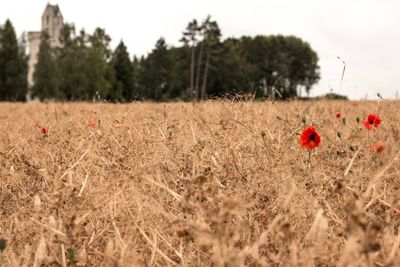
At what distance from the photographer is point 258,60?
76250 mm

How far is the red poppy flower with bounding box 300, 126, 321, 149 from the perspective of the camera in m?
2.38

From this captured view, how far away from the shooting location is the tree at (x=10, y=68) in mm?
48812

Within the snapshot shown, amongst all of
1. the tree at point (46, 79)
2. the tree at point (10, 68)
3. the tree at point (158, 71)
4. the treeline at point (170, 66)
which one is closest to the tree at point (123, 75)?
the treeline at point (170, 66)

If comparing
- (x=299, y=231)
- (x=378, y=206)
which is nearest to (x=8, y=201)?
(x=299, y=231)

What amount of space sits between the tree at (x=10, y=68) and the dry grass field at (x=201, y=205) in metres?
48.4

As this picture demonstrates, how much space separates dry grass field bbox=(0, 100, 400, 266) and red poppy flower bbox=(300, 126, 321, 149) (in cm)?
11

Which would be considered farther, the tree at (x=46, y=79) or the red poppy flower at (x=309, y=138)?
the tree at (x=46, y=79)

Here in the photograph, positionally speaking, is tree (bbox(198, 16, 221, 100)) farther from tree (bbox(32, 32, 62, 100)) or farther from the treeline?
tree (bbox(32, 32, 62, 100))

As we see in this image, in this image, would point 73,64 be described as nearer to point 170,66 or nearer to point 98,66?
point 98,66

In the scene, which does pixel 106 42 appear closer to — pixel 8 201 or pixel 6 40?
pixel 6 40

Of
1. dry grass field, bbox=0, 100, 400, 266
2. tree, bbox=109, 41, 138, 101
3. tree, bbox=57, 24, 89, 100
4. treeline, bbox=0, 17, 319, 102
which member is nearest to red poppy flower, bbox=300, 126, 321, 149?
dry grass field, bbox=0, 100, 400, 266

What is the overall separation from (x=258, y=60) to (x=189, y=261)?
76.2 metres

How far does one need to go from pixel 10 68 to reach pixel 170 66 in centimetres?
2553

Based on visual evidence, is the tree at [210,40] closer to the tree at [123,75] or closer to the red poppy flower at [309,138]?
the tree at [123,75]
